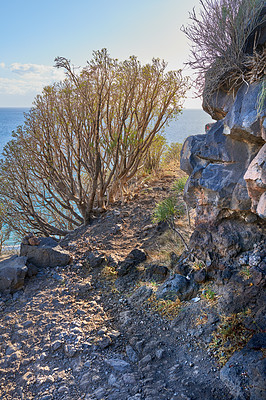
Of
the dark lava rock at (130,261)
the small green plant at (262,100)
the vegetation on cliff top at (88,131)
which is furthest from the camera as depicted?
the vegetation on cliff top at (88,131)

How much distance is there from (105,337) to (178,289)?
3.46 ft

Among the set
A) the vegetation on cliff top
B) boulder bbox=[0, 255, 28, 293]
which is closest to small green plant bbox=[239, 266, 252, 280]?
boulder bbox=[0, 255, 28, 293]

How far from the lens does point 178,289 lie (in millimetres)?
4070

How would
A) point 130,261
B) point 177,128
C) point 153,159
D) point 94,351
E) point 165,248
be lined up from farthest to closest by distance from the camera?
point 177,128 < point 153,159 < point 165,248 < point 130,261 < point 94,351

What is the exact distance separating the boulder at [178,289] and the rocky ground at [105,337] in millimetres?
92

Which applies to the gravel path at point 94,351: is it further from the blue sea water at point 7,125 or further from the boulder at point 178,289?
the blue sea water at point 7,125

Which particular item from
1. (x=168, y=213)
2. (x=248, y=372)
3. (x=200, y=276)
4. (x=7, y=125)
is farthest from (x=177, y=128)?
(x=248, y=372)

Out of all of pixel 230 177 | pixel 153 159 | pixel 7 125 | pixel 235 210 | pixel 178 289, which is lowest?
pixel 178 289

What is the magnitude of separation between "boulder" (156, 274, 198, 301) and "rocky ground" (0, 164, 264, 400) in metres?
0.09

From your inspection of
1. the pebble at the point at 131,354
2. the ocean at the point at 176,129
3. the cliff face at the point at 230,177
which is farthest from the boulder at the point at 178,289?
the ocean at the point at 176,129

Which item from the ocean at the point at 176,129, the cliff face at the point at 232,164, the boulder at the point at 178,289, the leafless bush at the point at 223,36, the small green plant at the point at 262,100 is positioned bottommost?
the boulder at the point at 178,289

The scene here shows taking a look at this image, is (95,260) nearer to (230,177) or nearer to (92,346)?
(92,346)

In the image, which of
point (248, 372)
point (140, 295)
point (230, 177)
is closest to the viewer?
point (248, 372)

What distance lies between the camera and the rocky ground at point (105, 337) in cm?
305
